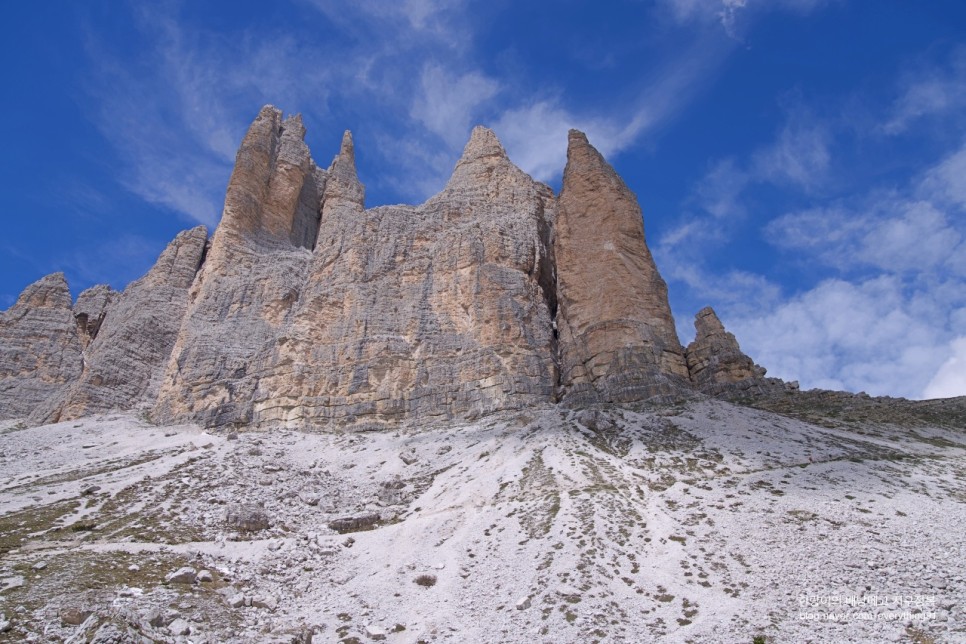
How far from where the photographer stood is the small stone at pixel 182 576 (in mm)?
22719

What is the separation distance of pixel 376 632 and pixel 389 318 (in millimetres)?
39332

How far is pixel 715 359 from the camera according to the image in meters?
48.8

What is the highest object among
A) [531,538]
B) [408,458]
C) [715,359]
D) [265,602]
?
[715,359]

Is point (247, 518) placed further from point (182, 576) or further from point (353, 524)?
point (182, 576)

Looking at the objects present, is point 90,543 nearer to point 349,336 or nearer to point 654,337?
point 349,336

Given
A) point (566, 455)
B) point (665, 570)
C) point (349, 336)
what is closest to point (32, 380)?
point (349, 336)

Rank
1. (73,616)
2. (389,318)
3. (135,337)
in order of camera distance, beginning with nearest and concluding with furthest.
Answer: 1. (73,616)
2. (389,318)
3. (135,337)

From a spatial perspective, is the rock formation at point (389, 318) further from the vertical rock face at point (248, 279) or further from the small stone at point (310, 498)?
the small stone at point (310, 498)

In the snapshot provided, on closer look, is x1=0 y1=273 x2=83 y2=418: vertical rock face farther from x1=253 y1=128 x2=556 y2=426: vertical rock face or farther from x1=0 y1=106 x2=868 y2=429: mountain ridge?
x1=253 y1=128 x2=556 y2=426: vertical rock face

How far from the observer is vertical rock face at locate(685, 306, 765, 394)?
157 feet

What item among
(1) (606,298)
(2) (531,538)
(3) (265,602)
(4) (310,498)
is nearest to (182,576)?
(3) (265,602)

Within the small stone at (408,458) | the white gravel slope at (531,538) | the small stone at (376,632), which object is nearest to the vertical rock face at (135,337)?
the white gravel slope at (531,538)

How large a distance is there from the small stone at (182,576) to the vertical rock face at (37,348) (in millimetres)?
60515

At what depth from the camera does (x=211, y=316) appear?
63406 millimetres
